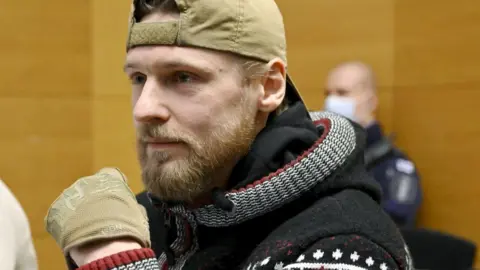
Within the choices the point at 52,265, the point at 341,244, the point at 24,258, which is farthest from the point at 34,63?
the point at 341,244

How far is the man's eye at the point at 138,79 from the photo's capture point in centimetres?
143

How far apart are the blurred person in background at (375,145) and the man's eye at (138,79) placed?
7.48ft

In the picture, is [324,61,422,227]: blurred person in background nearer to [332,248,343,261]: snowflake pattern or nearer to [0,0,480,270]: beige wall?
[0,0,480,270]: beige wall

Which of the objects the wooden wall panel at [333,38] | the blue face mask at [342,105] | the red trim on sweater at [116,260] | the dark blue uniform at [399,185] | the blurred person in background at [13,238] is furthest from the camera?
the wooden wall panel at [333,38]

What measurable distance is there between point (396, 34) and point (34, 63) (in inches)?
75.6

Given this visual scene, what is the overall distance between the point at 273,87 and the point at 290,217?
10.6 inches

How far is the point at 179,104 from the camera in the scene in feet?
4.56

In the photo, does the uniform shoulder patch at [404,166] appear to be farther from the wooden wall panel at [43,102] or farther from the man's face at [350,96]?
the wooden wall panel at [43,102]

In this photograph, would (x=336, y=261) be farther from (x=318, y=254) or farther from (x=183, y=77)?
(x=183, y=77)

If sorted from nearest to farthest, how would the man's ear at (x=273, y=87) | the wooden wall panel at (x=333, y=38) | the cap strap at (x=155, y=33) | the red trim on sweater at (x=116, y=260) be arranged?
1. the red trim on sweater at (x=116, y=260)
2. the cap strap at (x=155, y=33)
3. the man's ear at (x=273, y=87)
4. the wooden wall panel at (x=333, y=38)

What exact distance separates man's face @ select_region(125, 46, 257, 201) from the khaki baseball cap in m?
0.02

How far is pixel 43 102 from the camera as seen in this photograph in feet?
13.3

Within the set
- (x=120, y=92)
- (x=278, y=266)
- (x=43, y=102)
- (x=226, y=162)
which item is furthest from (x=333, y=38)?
(x=278, y=266)

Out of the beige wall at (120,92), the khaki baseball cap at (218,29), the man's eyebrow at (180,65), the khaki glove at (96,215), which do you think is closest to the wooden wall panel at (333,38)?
the beige wall at (120,92)
